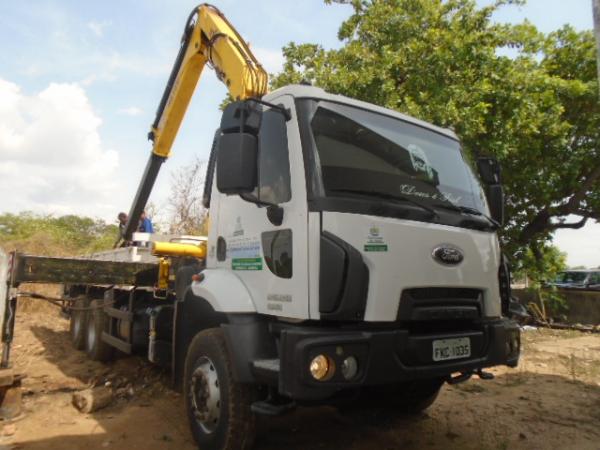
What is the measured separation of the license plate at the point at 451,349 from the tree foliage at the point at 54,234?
9926mm

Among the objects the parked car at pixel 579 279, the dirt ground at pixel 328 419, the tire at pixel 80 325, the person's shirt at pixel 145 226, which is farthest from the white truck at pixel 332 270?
the parked car at pixel 579 279

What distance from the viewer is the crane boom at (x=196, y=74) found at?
15.5 feet

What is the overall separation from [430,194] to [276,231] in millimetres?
1107

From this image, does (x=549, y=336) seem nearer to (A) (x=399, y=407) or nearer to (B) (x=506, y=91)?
(B) (x=506, y=91)

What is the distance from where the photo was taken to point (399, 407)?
14.6 ft

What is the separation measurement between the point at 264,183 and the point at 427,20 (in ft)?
27.8

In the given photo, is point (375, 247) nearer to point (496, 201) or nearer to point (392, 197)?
point (392, 197)

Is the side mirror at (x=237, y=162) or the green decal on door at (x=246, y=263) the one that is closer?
the side mirror at (x=237, y=162)

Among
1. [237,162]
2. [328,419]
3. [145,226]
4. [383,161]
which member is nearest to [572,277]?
[145,226]

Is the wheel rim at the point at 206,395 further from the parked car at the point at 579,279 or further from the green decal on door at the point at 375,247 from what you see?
the parked car at the point at 579,279

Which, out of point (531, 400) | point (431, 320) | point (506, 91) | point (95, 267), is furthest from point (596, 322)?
point (95, 267)

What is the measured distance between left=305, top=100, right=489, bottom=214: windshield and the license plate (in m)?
0.90

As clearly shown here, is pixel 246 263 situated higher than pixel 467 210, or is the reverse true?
pixel 467 210

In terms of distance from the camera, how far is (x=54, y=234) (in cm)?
1472
